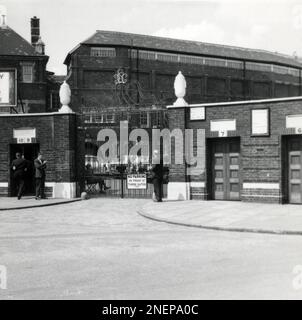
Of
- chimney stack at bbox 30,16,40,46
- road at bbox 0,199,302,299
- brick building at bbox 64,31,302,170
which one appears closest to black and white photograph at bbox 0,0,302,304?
road at bbox 0,199,302,299

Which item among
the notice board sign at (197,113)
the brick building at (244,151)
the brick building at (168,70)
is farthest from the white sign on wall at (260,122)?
the brick building at (168,70)

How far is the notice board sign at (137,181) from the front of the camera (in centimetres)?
1903

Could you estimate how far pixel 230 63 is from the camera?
56188 mm

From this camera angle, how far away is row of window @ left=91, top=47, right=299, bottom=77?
1880 inches

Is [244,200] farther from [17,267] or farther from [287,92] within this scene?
[287,92]

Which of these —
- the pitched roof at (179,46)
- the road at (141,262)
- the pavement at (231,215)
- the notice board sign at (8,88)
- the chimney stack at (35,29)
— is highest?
the chimney stack at (35,29)

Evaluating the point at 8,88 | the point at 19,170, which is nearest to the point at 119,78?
the point at 8,88

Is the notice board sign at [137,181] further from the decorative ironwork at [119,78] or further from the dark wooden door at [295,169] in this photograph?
the decorative ironwork at [119,78]

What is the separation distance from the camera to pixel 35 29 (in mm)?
53531

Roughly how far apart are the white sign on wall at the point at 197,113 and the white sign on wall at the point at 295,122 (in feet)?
10.4

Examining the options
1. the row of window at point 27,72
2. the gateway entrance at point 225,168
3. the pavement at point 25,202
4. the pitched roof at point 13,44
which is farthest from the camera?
the row of window at point 27,72

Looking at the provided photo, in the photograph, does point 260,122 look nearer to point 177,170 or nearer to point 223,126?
point 223,126

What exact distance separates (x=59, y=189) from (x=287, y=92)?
159 ft

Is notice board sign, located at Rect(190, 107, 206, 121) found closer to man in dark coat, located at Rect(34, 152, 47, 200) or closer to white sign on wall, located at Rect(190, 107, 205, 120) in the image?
white sign on wall, located at Rect(190, 107, 205, 120)
